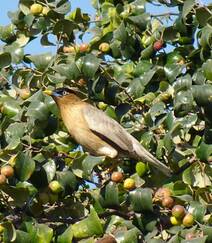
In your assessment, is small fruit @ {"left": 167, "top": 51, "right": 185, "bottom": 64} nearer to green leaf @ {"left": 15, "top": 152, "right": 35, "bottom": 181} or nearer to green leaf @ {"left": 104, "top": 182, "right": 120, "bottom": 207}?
green leaf @ {"left": 104, "top": 182, "right": 120, "bottom": 207}

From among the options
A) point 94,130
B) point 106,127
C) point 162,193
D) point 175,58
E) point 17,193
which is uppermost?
point 175,58

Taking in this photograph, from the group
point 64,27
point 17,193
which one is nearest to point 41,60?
point 64,27

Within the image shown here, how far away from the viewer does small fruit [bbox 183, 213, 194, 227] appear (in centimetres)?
381

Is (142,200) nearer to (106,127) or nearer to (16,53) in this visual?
(16,53)

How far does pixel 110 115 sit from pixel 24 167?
76cm

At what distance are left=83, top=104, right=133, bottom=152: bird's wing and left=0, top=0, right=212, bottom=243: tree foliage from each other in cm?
14

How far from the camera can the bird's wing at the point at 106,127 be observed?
498 cm

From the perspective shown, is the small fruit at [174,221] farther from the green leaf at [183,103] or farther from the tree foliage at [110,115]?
the green leaf at [183,103]

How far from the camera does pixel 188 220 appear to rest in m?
3.84

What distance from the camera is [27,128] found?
428 centimetres

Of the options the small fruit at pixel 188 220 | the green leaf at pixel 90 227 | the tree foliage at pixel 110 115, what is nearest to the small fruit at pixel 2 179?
the tree foliage at pixel 110 115

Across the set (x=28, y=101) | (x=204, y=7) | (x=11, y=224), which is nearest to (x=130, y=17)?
(x=204, y=7)

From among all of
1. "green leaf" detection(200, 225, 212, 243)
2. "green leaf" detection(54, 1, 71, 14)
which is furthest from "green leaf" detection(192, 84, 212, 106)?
"green leaf" detection(54, 1, 71, 14)

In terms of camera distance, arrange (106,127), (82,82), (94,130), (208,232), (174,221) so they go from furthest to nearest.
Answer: (94,130) < (106,127) < (82,82) < (174,221) < (208,232)
